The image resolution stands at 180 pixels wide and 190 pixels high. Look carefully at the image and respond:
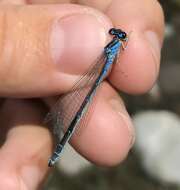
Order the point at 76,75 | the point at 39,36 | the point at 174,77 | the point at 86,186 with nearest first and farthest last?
1. the point at 39,36
2. the point at 76,75
3. the point at 86,186
4. the point at 174,77

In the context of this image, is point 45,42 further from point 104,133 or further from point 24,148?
point 24,148

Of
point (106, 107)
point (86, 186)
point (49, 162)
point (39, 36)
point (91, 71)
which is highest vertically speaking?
point (39, 36)

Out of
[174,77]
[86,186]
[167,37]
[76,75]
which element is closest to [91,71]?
[76,75]

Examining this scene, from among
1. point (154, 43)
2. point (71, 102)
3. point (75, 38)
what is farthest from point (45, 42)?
point (154, 43)

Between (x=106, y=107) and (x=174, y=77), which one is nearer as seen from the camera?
(x=106, y=107)

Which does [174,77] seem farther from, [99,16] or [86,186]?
[99,16]

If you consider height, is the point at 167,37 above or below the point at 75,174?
above

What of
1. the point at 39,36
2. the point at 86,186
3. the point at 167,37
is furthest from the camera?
the point at 167,37
